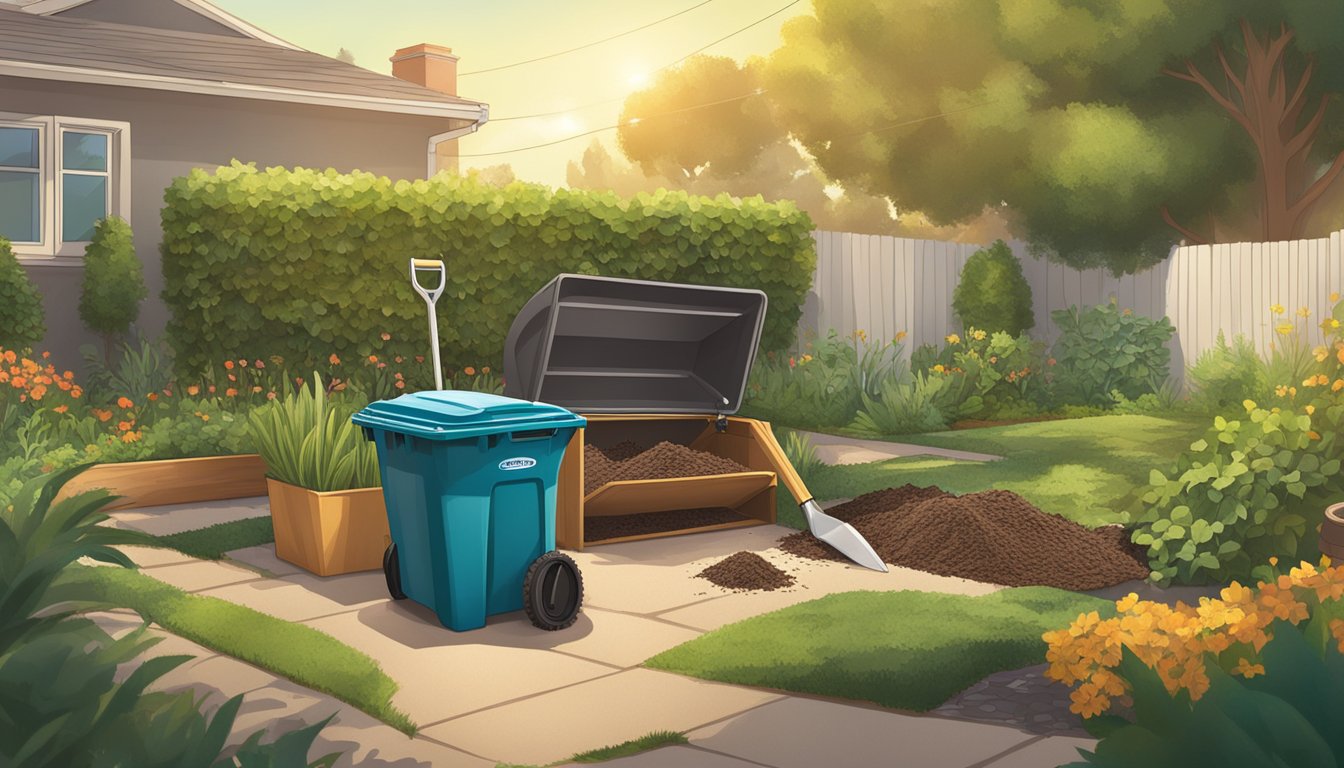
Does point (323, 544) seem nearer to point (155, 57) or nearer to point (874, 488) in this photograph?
point (874, 488)

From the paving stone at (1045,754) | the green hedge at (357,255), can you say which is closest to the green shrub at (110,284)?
the green hedge at (357,255)

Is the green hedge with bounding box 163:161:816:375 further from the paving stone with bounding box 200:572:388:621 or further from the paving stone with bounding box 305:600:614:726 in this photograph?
the paving stone with bounding box 305:600:614:726

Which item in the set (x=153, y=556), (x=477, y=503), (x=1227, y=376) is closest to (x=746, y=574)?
(x=477, y=503)

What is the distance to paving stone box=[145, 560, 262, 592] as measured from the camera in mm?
5754

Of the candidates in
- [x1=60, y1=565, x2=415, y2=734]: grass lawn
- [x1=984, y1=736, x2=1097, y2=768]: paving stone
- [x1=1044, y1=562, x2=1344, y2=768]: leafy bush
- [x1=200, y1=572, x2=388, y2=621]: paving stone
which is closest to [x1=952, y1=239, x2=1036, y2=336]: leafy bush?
[x1=200, y1=572, x2=388, y2=621]: paving stone

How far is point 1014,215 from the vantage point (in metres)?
23.7

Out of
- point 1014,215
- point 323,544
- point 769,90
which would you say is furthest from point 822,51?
point 323,544

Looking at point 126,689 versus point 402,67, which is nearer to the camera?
point 126,689

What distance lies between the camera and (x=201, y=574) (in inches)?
235

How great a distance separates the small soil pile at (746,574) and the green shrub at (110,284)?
A: 771 centimetres

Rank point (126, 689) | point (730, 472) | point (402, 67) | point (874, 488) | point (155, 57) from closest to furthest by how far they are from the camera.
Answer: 1. point (126, 689)
2. point (730, 472)
3. point (874, 488)
4. point (155, 57)
5. point (402, 67)

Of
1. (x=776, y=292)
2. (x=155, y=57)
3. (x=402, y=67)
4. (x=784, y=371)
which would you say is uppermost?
(x=402, y=67)

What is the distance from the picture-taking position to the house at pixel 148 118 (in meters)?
12.4

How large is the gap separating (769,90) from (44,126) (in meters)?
15.1
